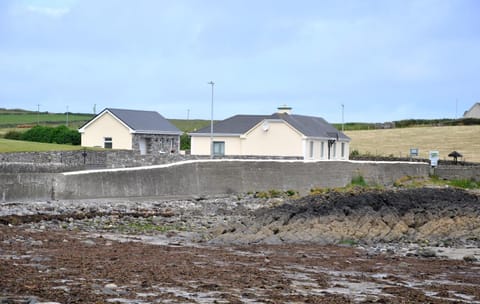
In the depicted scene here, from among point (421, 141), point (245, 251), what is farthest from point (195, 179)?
point (421, 141)

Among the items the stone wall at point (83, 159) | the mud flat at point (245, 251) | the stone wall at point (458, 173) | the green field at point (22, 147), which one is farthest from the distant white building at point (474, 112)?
the mud flat at point (245, 251)

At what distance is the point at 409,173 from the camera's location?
46.9 m

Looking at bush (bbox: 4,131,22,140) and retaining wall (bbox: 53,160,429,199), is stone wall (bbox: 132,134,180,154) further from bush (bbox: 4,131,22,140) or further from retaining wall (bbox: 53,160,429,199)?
retaining wall (bbox: 53,160,429,199)

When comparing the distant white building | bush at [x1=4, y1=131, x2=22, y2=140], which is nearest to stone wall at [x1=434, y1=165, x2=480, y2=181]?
bush at [x1=4, y1=131, x2=22, y2=140]

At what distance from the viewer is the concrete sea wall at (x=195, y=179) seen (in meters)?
27.6

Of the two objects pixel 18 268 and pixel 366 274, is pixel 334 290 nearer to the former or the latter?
pixel 366 274

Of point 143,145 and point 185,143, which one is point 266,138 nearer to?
point 143,145

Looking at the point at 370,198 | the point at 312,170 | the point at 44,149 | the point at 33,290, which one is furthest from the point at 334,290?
the point at 44,149

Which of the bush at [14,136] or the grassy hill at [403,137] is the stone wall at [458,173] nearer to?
the grassy hill at [403,137]

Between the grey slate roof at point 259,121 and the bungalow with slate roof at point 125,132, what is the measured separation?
2.32m

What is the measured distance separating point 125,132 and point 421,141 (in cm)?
3500

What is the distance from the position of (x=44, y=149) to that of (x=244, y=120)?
13766mm

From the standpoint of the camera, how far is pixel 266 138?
51094 millimetres

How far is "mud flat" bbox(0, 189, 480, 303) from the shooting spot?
40.8 feet
